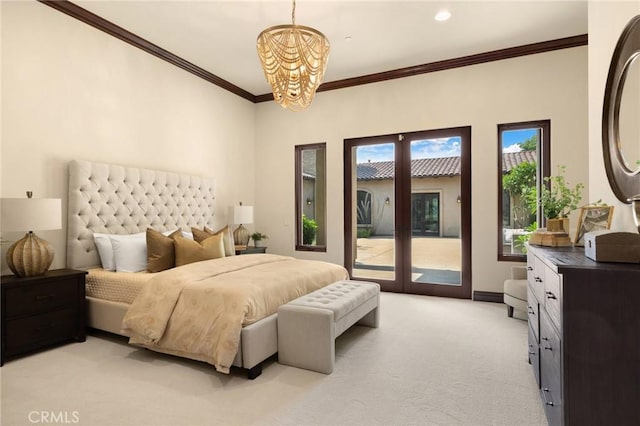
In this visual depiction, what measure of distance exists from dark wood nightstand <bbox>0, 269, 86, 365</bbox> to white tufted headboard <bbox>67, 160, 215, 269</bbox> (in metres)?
0.45

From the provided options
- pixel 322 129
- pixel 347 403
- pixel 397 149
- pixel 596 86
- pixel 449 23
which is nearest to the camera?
pixel 347 403

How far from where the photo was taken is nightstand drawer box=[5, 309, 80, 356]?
2.82m

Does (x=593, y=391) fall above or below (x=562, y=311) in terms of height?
below

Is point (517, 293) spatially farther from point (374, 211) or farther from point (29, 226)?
point (29, 226)

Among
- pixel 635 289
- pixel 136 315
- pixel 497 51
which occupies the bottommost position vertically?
pixel 136 315

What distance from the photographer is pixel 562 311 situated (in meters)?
1.50

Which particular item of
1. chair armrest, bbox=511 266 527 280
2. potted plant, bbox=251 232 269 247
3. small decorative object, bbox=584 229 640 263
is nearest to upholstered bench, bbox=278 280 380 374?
small decorative object, bbox=584 229 640 263

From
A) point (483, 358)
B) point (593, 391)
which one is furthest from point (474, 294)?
point (593, 391)

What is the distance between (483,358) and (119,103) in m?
4.66

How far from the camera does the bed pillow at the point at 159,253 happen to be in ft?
11.9

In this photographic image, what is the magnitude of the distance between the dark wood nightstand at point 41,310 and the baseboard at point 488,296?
15.3ft

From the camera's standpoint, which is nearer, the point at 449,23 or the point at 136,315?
the point at 136,315

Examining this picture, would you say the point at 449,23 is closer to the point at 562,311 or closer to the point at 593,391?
the point at 562,311

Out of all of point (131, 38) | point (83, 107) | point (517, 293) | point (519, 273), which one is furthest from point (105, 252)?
point (519, 273)
